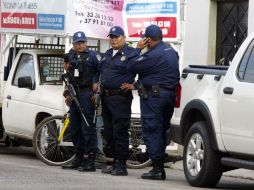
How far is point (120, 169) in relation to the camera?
13.8 m

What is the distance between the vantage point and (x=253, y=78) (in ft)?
38.7

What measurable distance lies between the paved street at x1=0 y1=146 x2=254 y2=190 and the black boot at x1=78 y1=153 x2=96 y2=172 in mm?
113

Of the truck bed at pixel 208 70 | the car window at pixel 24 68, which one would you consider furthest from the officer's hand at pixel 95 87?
the car window at pixel 24 68

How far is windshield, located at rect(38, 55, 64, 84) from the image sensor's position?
16391mm

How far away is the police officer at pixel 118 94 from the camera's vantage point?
13703mm

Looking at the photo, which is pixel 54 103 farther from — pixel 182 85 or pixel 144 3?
pixel 182 85

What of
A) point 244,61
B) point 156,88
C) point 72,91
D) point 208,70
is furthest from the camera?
point 72,91

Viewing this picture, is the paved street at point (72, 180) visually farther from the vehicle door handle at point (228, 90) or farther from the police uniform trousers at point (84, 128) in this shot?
the vehicle door handle at point (228, 90)

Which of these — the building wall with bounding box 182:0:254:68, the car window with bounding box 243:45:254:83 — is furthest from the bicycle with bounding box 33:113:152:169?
the building wall with bounding box 182:0:254:68

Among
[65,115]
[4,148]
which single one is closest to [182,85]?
[65,115]

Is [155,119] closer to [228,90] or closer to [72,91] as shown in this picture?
[228,90]

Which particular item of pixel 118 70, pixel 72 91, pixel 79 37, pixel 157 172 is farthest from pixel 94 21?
pixel 157 172

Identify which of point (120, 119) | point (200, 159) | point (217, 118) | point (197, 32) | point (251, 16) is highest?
point (251, 16)

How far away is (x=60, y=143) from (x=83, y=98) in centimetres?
112
